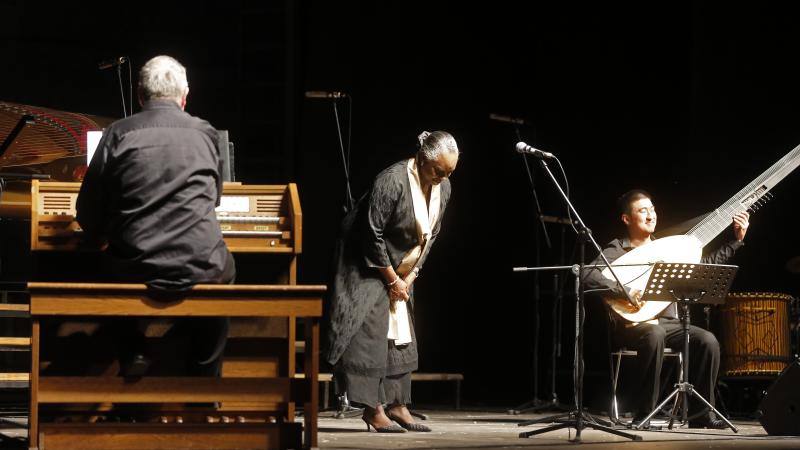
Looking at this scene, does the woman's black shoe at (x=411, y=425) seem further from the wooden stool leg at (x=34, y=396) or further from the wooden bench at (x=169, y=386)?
the wooden stool leg at (x=34, y=396)

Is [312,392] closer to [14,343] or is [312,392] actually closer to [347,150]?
[14,343]

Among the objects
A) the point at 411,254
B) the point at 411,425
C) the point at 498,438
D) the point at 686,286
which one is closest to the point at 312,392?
the point at 498,438

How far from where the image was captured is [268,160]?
7.98m

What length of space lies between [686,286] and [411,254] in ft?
4.44

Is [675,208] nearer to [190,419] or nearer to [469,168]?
[469,168]

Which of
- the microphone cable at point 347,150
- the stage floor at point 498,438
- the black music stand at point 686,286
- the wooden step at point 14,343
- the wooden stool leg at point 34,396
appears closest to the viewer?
the wooden stool leg at point 34,396

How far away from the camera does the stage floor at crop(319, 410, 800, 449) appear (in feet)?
15.6

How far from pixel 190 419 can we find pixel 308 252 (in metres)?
3.49

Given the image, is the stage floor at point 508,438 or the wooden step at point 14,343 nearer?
the stage floor at point 508,438

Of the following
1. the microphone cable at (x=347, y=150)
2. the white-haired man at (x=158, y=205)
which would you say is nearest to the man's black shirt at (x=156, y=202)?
the white-haired man at (x=158, y=205)

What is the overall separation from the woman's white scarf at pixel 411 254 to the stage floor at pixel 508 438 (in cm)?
50

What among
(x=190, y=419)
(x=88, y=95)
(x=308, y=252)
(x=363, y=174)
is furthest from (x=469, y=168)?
(x=190, y=419)

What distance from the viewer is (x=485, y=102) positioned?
7.91m

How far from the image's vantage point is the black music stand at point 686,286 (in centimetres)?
568
